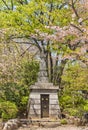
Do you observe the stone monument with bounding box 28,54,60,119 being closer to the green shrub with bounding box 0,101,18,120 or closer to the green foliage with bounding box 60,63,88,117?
the green foliage with bounding box 60,63,88,117

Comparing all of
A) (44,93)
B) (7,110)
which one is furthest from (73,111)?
(7,110)

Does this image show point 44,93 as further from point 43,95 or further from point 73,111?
point 73,111

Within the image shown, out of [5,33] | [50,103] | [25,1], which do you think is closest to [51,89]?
[50,103]

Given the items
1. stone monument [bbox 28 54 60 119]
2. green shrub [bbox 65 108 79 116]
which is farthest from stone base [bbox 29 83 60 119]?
green shrub [bbox 65 108 79 116]

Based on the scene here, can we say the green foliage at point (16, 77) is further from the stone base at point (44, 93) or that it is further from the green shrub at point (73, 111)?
the green shrub at point (73, 111)

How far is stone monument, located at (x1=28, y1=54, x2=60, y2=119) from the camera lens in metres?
16.6

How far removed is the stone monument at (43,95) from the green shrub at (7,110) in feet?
4.42

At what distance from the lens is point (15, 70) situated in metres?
16.8

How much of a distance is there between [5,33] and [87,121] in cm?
727

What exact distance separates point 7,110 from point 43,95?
2.33 metres

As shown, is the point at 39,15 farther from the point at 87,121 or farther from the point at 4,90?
the point at 87,121

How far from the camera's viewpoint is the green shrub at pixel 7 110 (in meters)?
15.2

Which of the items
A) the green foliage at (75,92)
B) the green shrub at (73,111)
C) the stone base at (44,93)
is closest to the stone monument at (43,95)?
the stone base at (44,93)

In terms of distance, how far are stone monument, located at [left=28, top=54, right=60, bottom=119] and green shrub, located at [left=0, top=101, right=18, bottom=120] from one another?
53.1 inches
